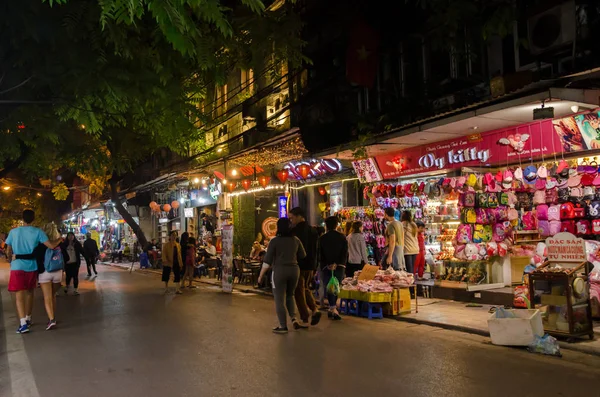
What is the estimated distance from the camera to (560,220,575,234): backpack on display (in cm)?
1074

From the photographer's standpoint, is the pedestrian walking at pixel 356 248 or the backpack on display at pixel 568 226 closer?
the backpack on display at pixel 568 226

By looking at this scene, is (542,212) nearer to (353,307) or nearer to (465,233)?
(465,233)

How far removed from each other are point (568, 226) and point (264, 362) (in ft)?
24.5

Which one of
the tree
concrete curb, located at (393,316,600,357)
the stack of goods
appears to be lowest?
concrete curb, located at (393,316,600,357)

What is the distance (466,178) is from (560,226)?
2300 mm

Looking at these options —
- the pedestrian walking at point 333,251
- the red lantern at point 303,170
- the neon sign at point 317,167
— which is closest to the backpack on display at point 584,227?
the pedestrian walking at point 333,251

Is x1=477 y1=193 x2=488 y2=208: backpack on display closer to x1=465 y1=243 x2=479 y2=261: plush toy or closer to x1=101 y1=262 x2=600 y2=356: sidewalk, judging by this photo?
x1=465 y1=243 x2=479 y2=261: plush toy

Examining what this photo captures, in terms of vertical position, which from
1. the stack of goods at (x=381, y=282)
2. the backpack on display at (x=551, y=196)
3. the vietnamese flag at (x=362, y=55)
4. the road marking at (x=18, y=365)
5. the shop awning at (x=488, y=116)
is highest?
the vietnamese flag at (x=362, y=55)

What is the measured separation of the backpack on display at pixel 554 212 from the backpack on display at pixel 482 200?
4.72ft

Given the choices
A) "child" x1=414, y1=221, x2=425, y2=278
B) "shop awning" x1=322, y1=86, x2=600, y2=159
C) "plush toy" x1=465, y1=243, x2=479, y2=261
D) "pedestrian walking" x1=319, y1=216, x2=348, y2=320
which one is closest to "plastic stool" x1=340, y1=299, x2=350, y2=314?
"pedestrian walking" x1=319, y1=216, x2=348, y2=320

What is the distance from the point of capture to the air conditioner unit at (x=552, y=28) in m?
9.55

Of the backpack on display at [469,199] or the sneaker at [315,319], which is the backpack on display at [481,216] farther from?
the sneaker at [315,319]

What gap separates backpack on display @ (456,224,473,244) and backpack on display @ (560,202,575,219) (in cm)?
207

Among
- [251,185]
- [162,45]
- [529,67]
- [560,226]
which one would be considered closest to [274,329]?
[162,45]
